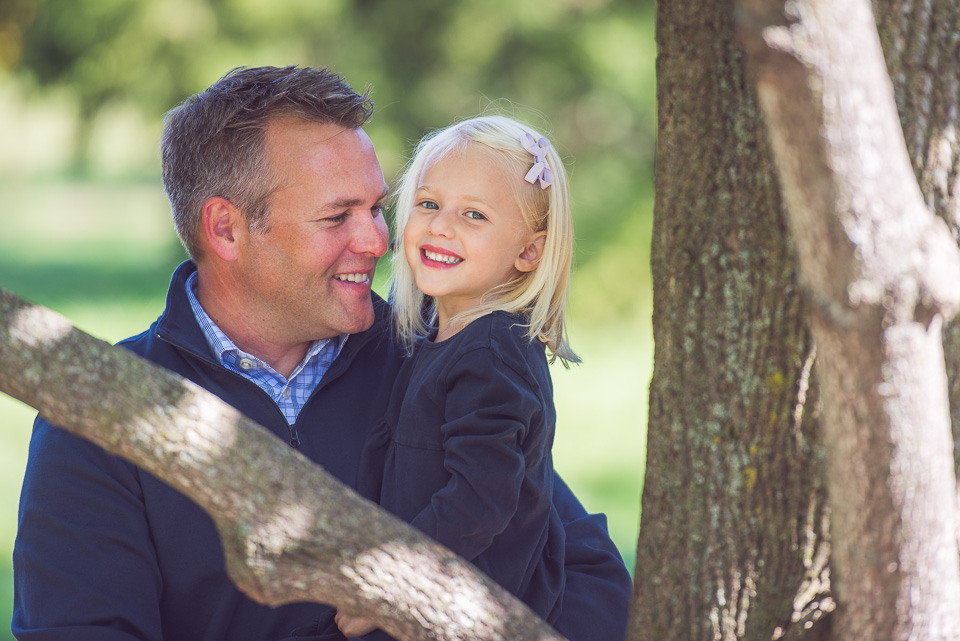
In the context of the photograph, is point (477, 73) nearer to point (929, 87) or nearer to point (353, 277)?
point (353, 277)

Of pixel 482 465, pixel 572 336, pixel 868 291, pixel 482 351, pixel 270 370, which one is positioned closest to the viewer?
pixel 868 291

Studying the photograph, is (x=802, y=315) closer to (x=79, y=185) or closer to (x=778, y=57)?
(x=778, y=57)

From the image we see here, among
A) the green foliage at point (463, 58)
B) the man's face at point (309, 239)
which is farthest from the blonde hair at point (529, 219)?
the green foliage at point (463, 58)

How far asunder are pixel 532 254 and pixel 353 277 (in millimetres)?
539

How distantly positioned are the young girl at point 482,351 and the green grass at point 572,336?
8.39ft

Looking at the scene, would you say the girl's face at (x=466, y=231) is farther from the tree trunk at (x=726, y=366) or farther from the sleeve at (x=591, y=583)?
the tree trunk at (x=726, y=366)

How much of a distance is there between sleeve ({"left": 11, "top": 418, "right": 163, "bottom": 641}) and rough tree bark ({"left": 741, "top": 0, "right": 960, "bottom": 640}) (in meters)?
1.52

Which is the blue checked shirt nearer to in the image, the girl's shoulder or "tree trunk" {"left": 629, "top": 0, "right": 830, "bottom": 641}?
the girl's shoulder

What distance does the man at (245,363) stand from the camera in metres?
2.20

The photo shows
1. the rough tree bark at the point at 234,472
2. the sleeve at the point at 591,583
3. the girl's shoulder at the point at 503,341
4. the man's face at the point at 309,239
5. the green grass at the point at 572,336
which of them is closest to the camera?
the rough tree bark at the point at 234,472

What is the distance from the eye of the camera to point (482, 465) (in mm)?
2041

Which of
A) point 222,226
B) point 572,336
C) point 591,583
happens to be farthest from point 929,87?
point 572,336

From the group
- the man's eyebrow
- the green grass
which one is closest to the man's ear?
the man's eyebrow

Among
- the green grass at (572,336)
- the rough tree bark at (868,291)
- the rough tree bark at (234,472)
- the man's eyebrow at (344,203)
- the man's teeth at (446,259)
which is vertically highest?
the green grass at (572,336)
